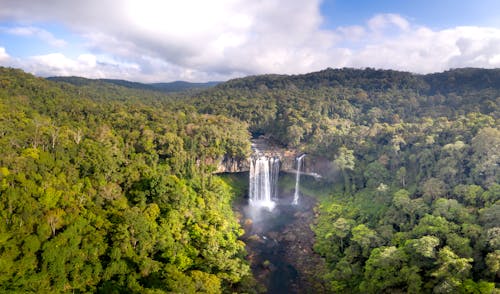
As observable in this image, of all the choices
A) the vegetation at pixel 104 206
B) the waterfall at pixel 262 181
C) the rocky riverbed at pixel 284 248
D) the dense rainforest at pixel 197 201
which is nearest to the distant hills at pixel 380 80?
the dense rainforest at pixel 197 201

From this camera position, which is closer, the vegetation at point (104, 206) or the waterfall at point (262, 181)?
the vegetation at point (104, 206)

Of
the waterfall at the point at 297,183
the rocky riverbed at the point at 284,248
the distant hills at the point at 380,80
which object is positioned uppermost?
the distant hills at the point at 380,80

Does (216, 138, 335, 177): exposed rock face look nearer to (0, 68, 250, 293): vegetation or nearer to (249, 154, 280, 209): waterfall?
(249, 154, 280, 209): waterfall

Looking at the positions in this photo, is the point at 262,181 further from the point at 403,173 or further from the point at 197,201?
the point at 403,173

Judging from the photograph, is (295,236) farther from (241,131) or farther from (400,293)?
(241,131)

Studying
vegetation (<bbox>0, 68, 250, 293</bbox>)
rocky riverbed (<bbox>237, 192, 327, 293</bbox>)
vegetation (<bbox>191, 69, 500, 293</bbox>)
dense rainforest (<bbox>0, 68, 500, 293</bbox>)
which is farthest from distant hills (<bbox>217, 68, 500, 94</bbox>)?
vegetation (<bbox>0, 68, 250, 293</bbox>)

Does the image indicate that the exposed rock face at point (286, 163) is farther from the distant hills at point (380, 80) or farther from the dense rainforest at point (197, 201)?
the distant hills at point (380, 80)
